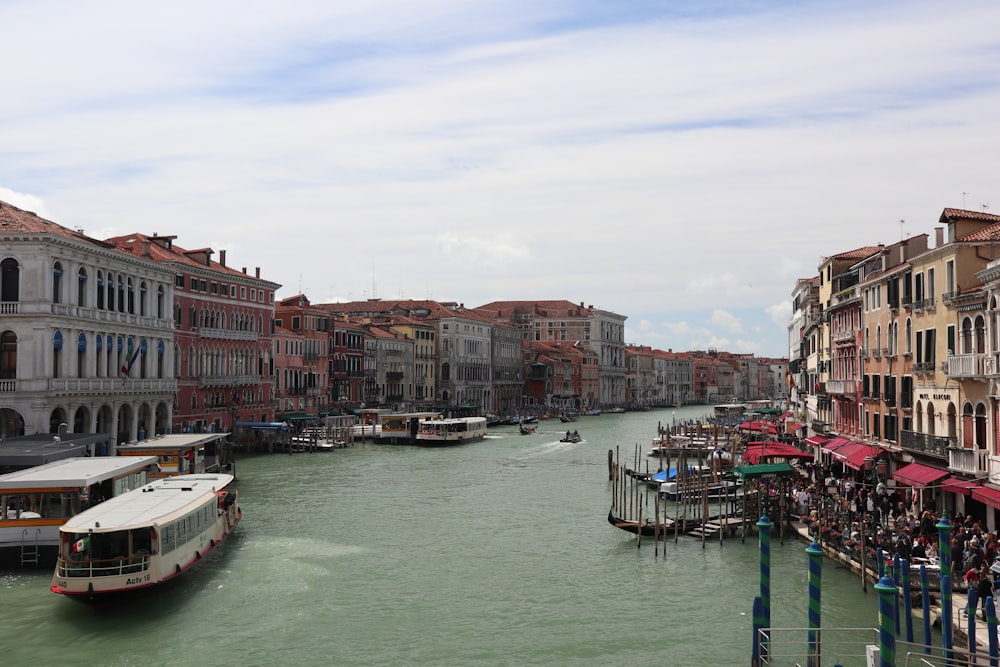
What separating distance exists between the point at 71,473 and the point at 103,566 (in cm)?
419

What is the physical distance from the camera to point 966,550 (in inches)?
560

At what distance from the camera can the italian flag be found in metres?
14.2

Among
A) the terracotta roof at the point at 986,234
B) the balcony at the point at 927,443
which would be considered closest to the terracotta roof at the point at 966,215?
the terracotta roof at the point at 986,234

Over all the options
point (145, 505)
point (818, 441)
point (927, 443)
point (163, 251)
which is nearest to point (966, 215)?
point (927, 443)

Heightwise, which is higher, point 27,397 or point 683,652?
point 27,397

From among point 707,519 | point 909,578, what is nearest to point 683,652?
point 909,578

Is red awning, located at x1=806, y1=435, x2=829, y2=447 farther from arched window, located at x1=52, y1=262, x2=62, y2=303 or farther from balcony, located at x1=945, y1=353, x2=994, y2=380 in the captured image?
arched window, located at x1=52, y1=262, x2=62, y2=303

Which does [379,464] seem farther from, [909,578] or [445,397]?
[445,397]

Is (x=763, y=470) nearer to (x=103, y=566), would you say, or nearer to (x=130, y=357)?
(x=103, y=566)

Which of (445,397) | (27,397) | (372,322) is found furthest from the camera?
(445,397)

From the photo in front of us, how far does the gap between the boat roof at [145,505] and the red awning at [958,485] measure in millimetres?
12703

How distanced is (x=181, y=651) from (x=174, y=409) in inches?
1045

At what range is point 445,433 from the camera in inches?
1909

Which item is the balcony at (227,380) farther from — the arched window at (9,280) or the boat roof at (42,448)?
the boat roof at (42,448)
